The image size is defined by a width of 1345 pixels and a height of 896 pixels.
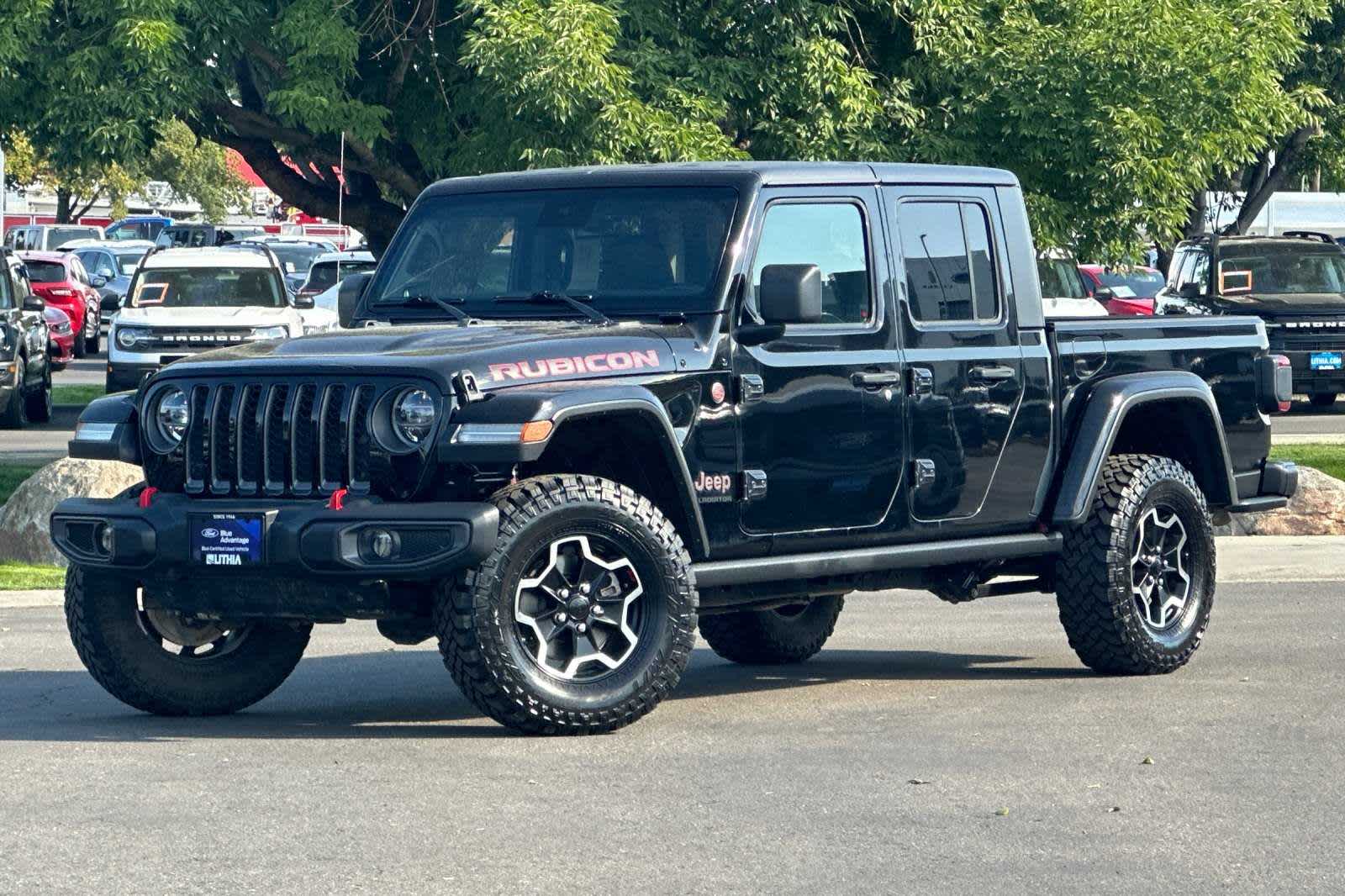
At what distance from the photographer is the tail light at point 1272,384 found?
10.7 metres

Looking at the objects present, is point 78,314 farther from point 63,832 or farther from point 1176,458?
point 63,832

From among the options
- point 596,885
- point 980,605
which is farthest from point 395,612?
point 980,605

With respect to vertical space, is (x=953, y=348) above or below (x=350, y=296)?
below

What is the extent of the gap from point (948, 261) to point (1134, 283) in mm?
33396

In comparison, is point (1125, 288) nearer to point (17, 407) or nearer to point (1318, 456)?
point (1318, 456)

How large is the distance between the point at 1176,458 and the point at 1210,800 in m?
3.70

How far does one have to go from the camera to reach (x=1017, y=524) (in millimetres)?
9781

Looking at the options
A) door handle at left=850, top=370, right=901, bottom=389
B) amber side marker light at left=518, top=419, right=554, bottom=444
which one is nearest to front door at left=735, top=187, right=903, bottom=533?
door handle at left=850, top=370, right=901, bottom=389

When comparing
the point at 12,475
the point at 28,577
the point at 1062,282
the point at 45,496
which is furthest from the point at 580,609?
the point at 1062,282

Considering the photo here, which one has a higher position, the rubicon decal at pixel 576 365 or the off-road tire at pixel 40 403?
the rubicon decal at pixel 576 365

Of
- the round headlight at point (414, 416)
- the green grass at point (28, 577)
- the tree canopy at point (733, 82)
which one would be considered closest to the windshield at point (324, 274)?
the tree canopy at point (733, 82)

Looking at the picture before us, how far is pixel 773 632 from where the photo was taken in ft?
35.1

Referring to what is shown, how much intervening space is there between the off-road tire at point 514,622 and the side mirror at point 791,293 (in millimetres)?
809

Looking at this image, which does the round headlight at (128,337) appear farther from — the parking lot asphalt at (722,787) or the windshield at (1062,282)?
the parking lot asphalt at (722,787)
